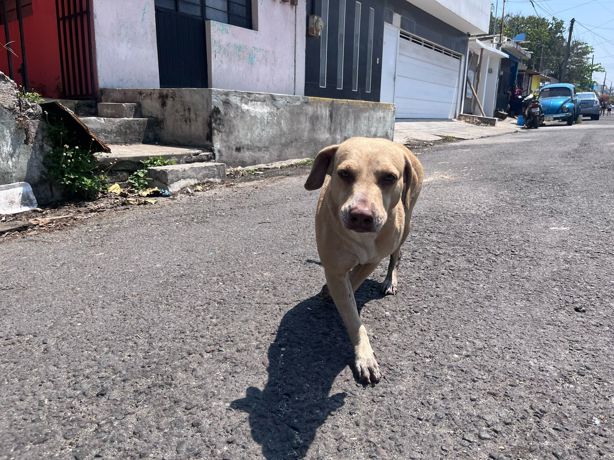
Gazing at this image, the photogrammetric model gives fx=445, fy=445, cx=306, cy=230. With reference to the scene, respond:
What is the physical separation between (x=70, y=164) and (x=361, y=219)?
408 cm

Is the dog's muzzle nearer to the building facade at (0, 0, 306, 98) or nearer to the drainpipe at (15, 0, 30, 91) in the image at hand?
the drainpipe at (15, 0, 30, 91)

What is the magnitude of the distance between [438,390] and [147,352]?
1384 millimetres

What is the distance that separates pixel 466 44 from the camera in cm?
2059

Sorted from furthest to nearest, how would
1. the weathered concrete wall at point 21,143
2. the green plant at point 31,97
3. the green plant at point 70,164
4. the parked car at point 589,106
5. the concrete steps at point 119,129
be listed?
the parked car at point 589,106 → the concrete steps at point 119,129 → the green plant at point 70,164 → the green plant at point 31,97 → the weathered concrete wall at point 21,143

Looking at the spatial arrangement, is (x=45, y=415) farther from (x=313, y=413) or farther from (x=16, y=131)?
A: (x=16, y=131)

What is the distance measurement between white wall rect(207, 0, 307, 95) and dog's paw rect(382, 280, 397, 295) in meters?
6.80

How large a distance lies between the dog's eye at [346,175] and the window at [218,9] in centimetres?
693

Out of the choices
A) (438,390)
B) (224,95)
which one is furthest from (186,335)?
(224,95)

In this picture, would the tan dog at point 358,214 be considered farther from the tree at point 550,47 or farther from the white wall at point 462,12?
the tree at point 550,47

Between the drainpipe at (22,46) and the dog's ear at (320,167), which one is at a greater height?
the drainpipe at (22,46)

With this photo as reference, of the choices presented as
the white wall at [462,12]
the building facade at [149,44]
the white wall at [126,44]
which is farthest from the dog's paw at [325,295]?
the white wall at [462,12]

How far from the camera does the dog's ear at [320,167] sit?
93.9 inches

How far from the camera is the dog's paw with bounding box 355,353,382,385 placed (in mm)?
1979

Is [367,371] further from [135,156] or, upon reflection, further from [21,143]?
[135,156]
